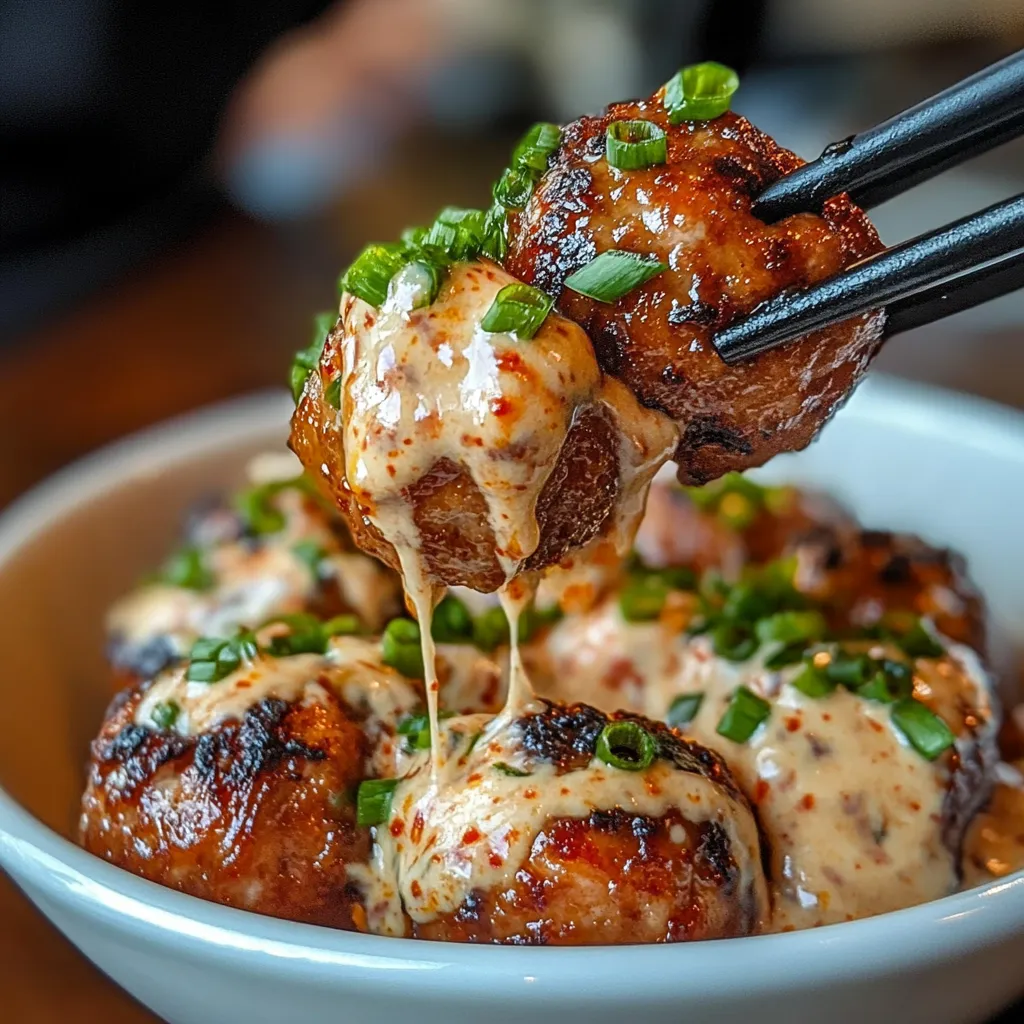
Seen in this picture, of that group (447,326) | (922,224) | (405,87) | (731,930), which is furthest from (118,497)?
(405,87)

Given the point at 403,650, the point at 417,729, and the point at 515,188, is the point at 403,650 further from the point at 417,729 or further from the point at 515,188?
the point at 515,188

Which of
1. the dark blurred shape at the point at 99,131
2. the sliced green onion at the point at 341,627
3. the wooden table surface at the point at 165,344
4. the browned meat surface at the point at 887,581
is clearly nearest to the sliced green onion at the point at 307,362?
the sliced green onion at the point at 341,627

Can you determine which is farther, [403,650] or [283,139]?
[283,139]

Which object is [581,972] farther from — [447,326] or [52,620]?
[52,620]

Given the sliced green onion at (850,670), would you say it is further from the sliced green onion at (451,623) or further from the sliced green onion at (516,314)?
the sliced green onion at (516,314)

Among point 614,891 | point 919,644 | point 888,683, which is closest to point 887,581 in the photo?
point 919,644
